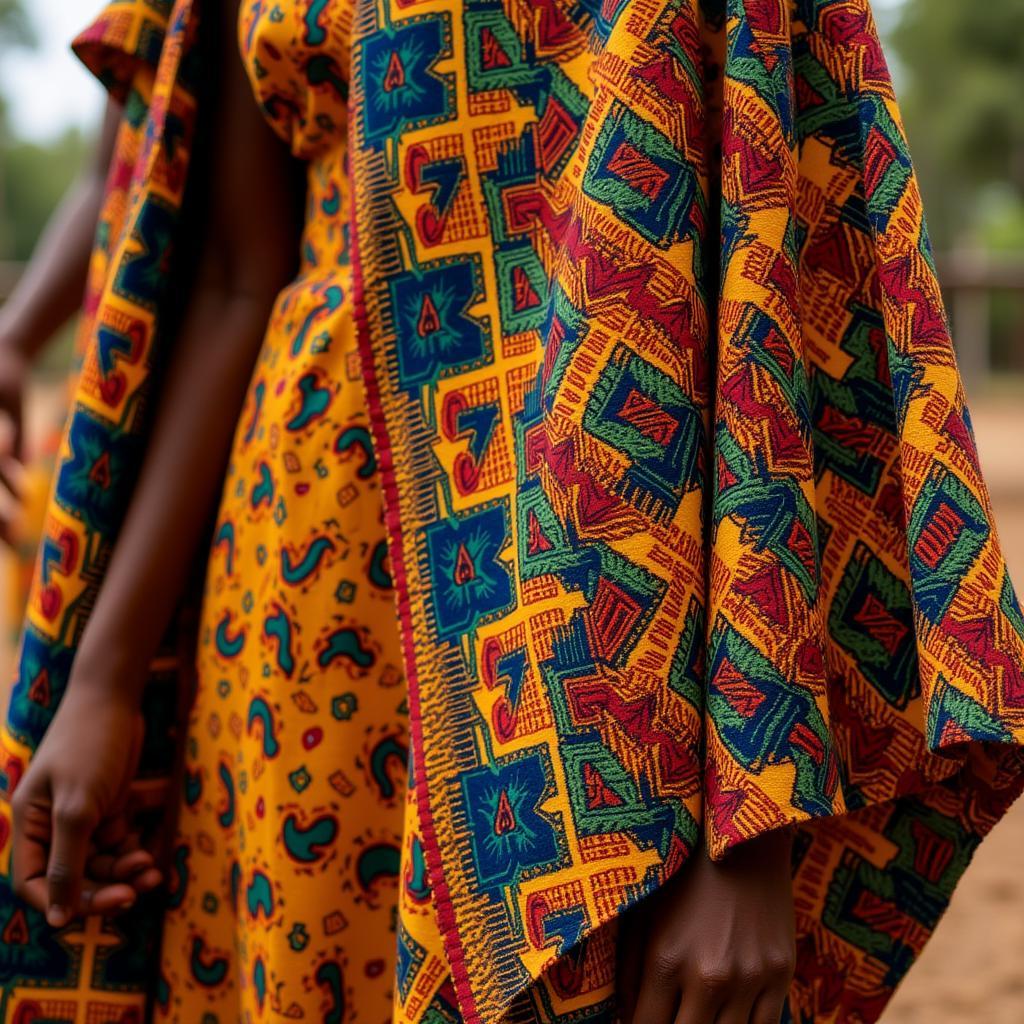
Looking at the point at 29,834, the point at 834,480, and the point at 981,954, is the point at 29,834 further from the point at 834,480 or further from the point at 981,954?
the point at 981,954

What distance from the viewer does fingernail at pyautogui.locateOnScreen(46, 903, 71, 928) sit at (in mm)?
1050

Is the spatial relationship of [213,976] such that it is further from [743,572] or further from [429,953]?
[743,572]

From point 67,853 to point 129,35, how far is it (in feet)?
2.43

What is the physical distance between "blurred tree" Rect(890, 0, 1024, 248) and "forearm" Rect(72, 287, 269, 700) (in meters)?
19.6

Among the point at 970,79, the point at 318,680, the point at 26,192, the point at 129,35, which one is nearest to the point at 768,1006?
the point at 318,680

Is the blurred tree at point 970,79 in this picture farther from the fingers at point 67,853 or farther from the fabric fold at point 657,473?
Result: the fingers at point 67,853

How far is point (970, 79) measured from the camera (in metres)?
19.5

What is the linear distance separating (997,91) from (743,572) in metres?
20.3

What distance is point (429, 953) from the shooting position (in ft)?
2.92

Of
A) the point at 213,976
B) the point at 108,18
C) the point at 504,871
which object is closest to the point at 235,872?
the point at 213,976

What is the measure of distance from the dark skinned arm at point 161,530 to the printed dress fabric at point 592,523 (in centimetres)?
6

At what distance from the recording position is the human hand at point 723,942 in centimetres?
75

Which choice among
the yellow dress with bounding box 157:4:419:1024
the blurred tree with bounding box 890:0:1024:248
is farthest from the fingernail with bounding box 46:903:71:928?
the blurred tree with bounding box 890:0:1024:248

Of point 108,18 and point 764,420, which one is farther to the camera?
point 108,18
